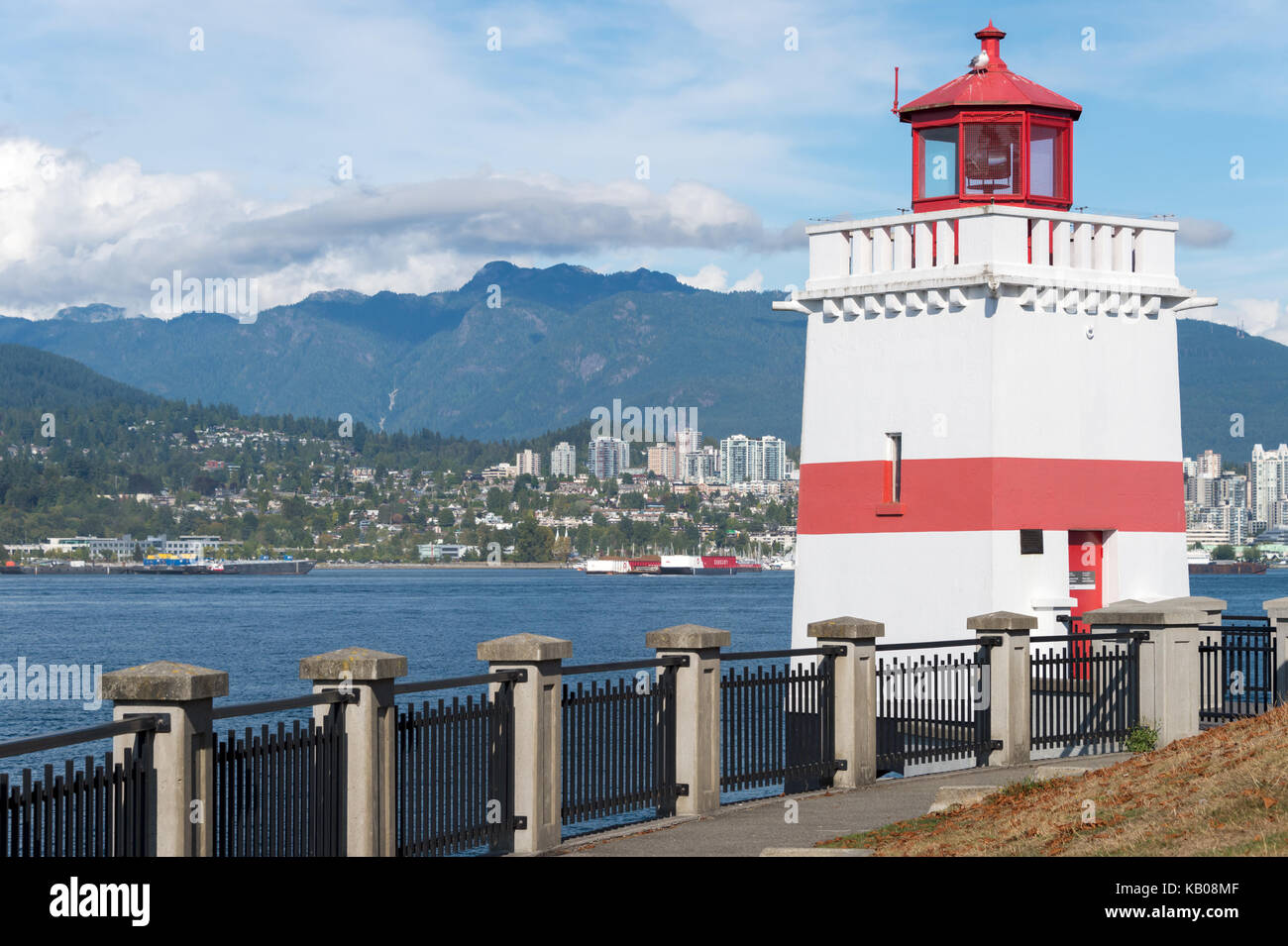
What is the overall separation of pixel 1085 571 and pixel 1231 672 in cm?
411

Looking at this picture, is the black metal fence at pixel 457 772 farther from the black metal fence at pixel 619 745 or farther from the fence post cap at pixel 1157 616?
the fence post cap at pixel 1157 616

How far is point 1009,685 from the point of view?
61.7ft

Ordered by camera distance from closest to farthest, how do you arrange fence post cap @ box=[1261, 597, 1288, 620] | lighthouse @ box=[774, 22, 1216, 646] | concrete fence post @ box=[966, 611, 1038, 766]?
concrete fence post @ box=[966, 611, 1038, 766]
fence post cap @ box=[1261, 597, 1288, 620]
lighthouse @ box=[774, 22, 1216, 646]

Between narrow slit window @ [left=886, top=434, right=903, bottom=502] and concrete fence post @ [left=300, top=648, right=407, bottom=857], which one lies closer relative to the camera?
concrete fence post @ [left=300, top=648, right=407, bottom=857]

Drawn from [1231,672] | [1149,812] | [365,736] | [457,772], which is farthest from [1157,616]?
[365,736]

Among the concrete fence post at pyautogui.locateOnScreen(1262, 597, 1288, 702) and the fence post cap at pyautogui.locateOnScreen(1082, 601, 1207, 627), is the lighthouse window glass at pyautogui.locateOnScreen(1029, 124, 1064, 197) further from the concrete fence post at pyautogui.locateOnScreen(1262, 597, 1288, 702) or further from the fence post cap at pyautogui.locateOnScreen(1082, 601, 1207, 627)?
the concrete fence post at pyautogui.locateOnScreen(1262, 597, 1288, 702)

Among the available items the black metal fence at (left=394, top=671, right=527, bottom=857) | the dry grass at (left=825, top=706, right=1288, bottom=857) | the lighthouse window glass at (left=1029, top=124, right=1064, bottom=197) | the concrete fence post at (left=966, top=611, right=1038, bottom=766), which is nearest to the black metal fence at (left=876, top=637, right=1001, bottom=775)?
the concrete fence post at (left=966, top=611, right=1038, bottom=766)

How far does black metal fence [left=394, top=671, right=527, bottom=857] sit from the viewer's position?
39.9 feet

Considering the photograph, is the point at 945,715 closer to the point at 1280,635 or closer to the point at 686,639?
the point at 1280,635

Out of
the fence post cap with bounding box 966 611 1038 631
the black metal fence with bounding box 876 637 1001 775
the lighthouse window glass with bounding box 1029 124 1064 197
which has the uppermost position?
the lighthouse window glass with bounding box 1029 124 1064 197

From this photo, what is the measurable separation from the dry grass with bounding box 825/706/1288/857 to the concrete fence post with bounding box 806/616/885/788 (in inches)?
117

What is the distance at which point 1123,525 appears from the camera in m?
24.8

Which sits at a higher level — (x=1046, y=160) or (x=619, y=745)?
(x=1046, y=160)

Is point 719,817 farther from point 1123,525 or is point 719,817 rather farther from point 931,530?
point 1123,525
